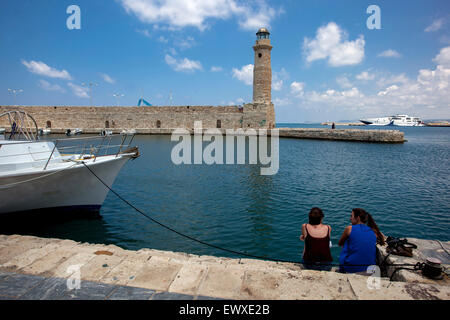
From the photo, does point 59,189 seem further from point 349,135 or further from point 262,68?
point 349,135

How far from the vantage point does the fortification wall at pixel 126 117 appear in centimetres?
3781

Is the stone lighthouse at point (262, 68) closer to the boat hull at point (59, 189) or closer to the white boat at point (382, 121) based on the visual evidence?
the boat hull at point (59, 189)

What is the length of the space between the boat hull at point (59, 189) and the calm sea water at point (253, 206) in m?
0.53

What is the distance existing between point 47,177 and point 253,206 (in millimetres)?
6143

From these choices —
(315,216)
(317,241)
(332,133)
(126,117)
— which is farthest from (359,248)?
(126,117)

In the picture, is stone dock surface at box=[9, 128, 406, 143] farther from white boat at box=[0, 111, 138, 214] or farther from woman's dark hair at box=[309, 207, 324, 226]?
woman's dark hair at box=[309, 207, 324, 226]

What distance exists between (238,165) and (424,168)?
11216 mm

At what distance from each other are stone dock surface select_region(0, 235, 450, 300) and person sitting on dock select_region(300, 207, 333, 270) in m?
0.41

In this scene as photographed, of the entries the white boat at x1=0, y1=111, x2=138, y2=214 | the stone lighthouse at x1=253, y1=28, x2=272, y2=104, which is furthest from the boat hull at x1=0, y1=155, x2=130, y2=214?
the stone lighthouse at x1=253, y1=28, x2=272, y2=104

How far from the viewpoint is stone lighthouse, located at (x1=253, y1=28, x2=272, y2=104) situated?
32.9 meters

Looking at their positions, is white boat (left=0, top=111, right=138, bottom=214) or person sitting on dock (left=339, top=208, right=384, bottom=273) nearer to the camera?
person sitting on dock (left=339, top=208, right=384, bottom=273)
